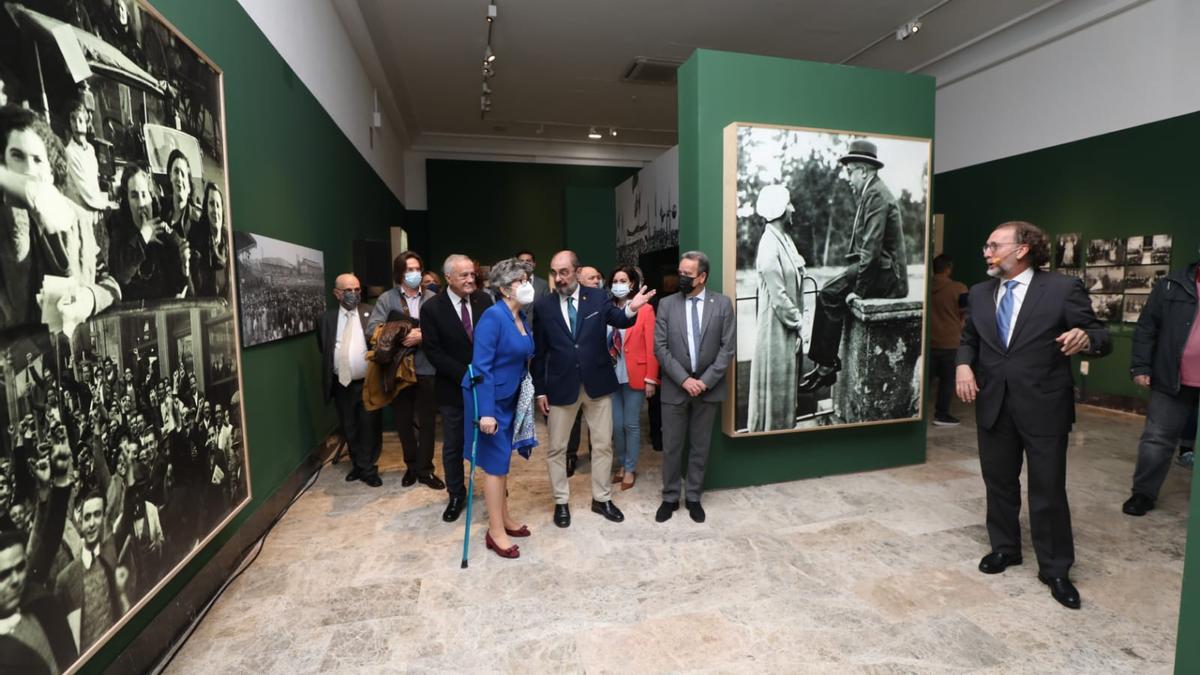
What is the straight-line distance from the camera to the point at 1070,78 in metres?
6.48

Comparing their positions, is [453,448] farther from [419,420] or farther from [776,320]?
[776,320]

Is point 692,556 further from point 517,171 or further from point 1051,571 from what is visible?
point 517,171

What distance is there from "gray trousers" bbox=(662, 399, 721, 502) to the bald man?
7.69 ft

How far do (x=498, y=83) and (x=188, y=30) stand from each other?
6185 millimetres

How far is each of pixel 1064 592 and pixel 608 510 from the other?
96.2 inches

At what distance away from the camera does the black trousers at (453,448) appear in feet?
12.4

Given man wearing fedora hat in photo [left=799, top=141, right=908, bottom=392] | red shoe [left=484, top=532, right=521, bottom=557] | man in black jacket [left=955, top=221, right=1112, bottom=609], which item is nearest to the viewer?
man in black jacket [left=955, top=221, right=1112, bottom=609]

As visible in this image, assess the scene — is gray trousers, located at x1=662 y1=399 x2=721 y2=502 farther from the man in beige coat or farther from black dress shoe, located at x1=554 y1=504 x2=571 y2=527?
black dress shoe, located at x1=554 y1=504 x2=571 y2=527

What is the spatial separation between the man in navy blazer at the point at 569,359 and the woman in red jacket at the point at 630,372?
25.2 inches

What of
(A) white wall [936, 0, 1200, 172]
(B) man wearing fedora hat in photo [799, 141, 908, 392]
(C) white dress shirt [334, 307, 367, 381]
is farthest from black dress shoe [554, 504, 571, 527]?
(A) white wall [936, 0, 1200, 172]

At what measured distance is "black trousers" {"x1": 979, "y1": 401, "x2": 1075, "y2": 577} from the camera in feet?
8.85

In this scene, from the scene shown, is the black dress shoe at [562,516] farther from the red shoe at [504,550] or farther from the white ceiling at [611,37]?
the white ceiling at [611,37]

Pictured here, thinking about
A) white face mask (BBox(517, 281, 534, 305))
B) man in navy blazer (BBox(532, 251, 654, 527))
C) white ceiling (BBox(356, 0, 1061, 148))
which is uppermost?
white ceiling (BBox(356, 0, 1061, 148))

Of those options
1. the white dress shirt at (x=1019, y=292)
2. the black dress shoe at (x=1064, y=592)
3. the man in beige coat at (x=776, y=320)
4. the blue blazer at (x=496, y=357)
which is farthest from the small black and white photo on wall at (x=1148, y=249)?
the blue blazer at (x=496, y=357)
